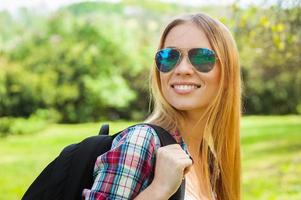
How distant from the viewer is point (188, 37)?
1959mm

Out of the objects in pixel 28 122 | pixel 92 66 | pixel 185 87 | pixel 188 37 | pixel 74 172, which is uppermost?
pixel 188 37

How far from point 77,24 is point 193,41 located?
47.8 ft

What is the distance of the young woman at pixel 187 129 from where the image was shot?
1671mm

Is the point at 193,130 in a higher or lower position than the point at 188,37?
lower

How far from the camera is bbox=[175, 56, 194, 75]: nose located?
1933 millimetres

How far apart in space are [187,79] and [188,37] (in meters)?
0.13

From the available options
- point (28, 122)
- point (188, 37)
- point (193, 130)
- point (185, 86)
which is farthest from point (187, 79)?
point (28, 122)

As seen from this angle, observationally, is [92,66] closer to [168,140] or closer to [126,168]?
[168,140]

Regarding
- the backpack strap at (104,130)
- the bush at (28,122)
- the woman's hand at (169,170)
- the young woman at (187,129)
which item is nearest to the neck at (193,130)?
the young woman at (187,129)

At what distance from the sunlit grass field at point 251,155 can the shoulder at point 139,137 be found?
680 centimetres

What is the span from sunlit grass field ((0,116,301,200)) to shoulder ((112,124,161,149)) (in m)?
6.80

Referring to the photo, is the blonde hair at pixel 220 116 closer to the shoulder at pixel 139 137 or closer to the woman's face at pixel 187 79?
the woman's face at pixel 187 79

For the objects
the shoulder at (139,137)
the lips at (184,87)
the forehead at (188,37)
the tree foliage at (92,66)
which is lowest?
the tree foliage at (92,66)

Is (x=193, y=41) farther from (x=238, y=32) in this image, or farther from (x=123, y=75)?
(x=123, y=75)
